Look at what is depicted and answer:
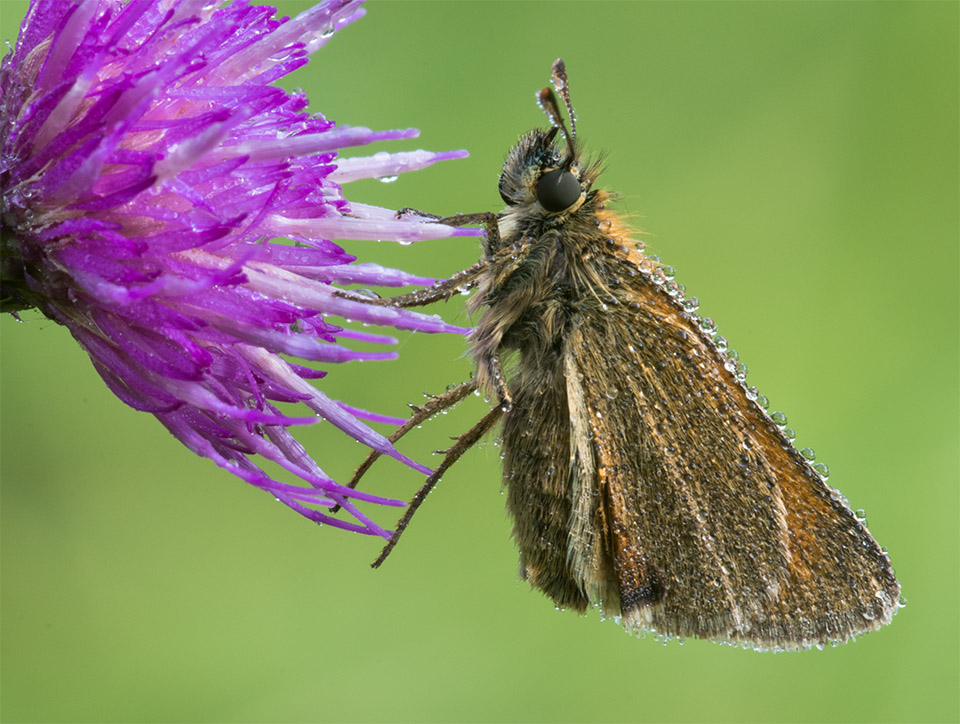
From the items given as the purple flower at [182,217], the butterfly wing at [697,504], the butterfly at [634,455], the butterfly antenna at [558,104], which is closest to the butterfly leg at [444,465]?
the butterfly at [634,455]

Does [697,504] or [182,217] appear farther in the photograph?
[697,504]

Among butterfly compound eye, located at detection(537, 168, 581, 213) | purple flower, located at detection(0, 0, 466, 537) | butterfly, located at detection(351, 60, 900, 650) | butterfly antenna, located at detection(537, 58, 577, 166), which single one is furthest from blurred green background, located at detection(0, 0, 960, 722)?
purple flower, located at detection(0, 0, 466, 537)

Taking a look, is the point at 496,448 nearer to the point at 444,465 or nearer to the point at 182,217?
the point at 444,465

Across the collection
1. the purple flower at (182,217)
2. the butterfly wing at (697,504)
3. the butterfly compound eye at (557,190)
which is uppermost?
the butterfly compound eye at (557,190)

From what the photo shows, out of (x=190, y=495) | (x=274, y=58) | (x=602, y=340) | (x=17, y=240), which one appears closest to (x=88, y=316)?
(x=17, y=240)

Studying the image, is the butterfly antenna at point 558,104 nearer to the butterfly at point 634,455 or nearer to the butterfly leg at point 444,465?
the butterfly at point 634,455

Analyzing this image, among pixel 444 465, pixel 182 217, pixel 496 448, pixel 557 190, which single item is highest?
pixel 557 190

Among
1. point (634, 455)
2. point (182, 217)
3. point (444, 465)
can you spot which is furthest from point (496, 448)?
point (182, 217)
